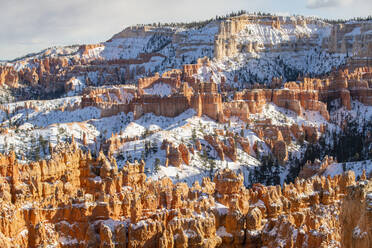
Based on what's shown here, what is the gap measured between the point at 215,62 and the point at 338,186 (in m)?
126

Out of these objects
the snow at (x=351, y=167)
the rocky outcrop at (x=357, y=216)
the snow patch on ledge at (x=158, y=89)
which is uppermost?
the rocky outcrop at (x=357, y=216)

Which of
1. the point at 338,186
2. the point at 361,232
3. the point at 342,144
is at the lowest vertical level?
the point at 342,144

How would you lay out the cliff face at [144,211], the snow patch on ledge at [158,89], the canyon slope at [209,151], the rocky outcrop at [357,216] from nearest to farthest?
1. the rocky outcrop at [357,216]
2. the cliff face at [144,211]
3. the canyon slope at [209,151]
4. the snow patch on ledge at [158,89]

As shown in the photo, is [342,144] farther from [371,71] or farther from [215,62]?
[215,62]

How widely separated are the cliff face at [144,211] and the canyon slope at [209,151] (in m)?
0.08

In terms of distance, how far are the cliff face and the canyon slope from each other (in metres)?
0.08

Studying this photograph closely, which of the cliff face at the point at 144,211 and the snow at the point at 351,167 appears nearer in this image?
the cliff face at the point at 144,211

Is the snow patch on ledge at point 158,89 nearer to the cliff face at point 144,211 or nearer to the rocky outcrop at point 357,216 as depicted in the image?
the cliff face at point 144,211

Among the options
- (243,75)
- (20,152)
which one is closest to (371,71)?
(243,75)

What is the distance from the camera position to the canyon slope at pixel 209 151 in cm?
2970

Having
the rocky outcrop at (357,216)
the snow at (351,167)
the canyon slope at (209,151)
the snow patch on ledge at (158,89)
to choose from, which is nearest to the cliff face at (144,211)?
the canyon slope at (209,151)

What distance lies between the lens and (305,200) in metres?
36.4

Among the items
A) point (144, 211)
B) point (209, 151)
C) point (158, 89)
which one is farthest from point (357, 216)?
point (158, 89)

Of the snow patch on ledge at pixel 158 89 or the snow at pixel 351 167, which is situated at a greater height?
the snow patch on ledge at pixel 158 89
